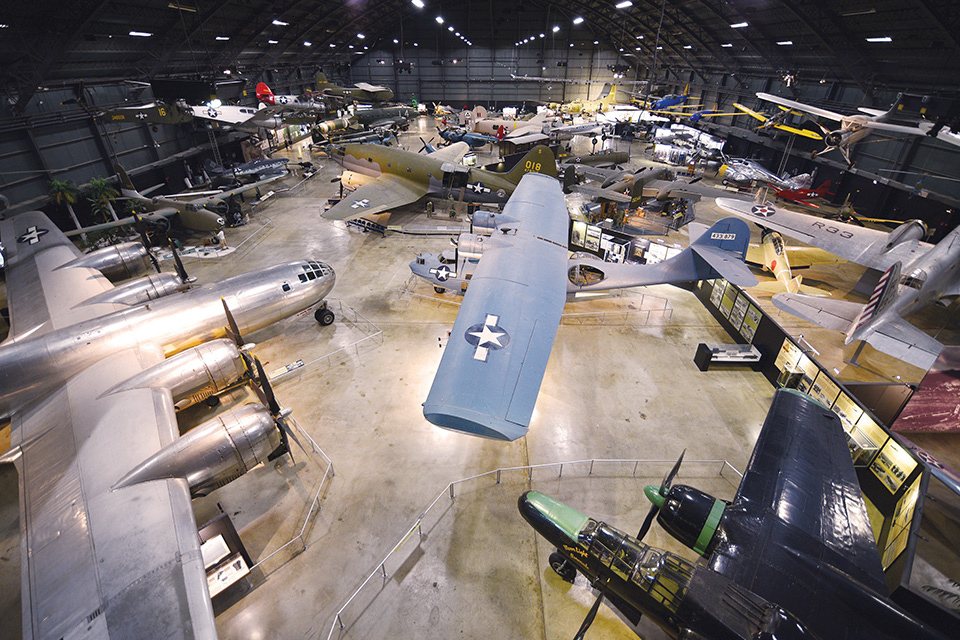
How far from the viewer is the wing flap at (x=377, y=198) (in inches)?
830

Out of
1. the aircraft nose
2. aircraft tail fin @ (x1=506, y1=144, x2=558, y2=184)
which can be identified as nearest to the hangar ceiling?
aircraft tail fin @ (x1=506, y1=144, x2=558, y2=184)

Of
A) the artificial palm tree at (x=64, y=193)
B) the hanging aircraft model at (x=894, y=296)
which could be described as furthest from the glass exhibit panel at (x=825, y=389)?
the artificial palm tree at (x=64, y=193)

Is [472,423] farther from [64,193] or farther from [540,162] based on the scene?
[64,193]

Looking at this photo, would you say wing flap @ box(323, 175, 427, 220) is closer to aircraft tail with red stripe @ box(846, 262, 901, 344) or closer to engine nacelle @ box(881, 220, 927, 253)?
aircraft tail with red stripe @ box(846, 262, 901, 344)

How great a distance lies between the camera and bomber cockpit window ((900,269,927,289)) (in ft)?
42.7

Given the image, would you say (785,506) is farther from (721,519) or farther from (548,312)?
(548,312)

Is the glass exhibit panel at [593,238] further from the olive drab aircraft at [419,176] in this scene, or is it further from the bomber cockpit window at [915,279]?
the bomber cockpit window at [915,279]

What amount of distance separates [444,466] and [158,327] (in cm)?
1007

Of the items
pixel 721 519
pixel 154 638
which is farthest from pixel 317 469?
pixel 721 519

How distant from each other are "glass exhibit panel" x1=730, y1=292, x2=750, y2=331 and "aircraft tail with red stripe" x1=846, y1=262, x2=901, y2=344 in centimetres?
315

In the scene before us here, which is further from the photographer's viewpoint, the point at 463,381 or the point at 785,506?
the point at 463,381

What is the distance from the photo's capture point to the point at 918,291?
44.0ft

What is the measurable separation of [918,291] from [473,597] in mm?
18219

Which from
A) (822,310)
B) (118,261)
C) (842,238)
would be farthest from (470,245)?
(842,238)
